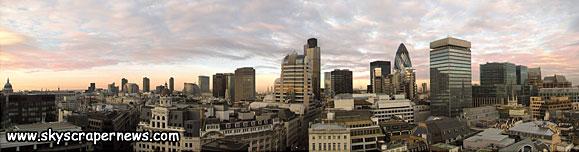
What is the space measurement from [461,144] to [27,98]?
157 meters

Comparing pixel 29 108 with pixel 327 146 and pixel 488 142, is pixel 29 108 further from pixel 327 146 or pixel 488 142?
pixel 488 142

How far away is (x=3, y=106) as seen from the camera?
146 metres

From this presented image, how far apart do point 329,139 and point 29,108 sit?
129 meters

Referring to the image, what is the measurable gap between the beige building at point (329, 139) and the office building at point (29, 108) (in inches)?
4632

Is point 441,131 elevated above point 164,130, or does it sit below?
below

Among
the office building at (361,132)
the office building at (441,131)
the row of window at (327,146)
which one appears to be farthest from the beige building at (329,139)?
the office building at (441,131)

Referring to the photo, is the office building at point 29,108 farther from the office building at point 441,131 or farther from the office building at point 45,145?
the office building at point 441,131

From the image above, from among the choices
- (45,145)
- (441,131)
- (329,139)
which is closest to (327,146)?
(329,139)

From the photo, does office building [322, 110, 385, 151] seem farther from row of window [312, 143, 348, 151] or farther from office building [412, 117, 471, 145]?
office building [412, 117, 471, 145]

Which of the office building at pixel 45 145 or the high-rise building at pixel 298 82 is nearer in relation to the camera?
the office building at pixel 45 145

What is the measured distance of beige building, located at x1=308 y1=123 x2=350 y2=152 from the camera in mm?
95625

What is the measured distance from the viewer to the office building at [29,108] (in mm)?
155000

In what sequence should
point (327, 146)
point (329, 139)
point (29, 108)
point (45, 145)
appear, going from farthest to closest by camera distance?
point (29, 108)
point (329, 139)
point (327, 146)
point (45, 145)

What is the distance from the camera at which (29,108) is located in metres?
162
